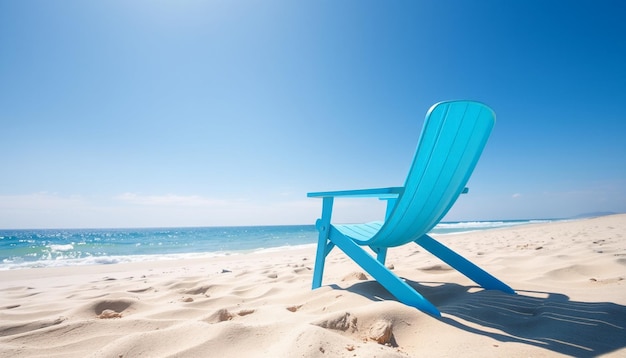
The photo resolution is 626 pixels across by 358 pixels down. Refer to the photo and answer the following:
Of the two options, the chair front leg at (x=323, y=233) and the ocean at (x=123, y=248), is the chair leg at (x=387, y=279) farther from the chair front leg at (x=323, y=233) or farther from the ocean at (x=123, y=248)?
the ocean at (x=123, y=248)

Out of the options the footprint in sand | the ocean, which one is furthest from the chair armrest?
Answer: the ocean

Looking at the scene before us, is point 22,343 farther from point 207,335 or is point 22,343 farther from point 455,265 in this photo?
point 455,265

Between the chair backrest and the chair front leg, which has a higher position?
the chair backrest

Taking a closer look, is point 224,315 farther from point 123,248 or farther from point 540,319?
point 123,248

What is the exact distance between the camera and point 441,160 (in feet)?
5.83

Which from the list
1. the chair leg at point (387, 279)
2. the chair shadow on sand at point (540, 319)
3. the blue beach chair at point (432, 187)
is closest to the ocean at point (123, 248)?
the chair leg at point (387, 279)

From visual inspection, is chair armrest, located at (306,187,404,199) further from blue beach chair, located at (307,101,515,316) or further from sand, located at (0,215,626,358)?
sand, located at (0,215,626,358)

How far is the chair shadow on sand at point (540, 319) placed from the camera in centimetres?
117

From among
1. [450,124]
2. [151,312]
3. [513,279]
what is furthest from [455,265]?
[151,312]

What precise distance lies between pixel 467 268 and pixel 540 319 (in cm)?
72

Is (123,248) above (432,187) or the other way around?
the other way around

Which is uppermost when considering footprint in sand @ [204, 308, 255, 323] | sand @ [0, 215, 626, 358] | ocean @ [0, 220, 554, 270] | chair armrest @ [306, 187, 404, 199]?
chair armrest @ [306, 187, 404, 199]

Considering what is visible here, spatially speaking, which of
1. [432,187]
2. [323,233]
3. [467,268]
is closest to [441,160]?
[432,187]

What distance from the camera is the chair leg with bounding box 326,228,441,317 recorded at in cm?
153
